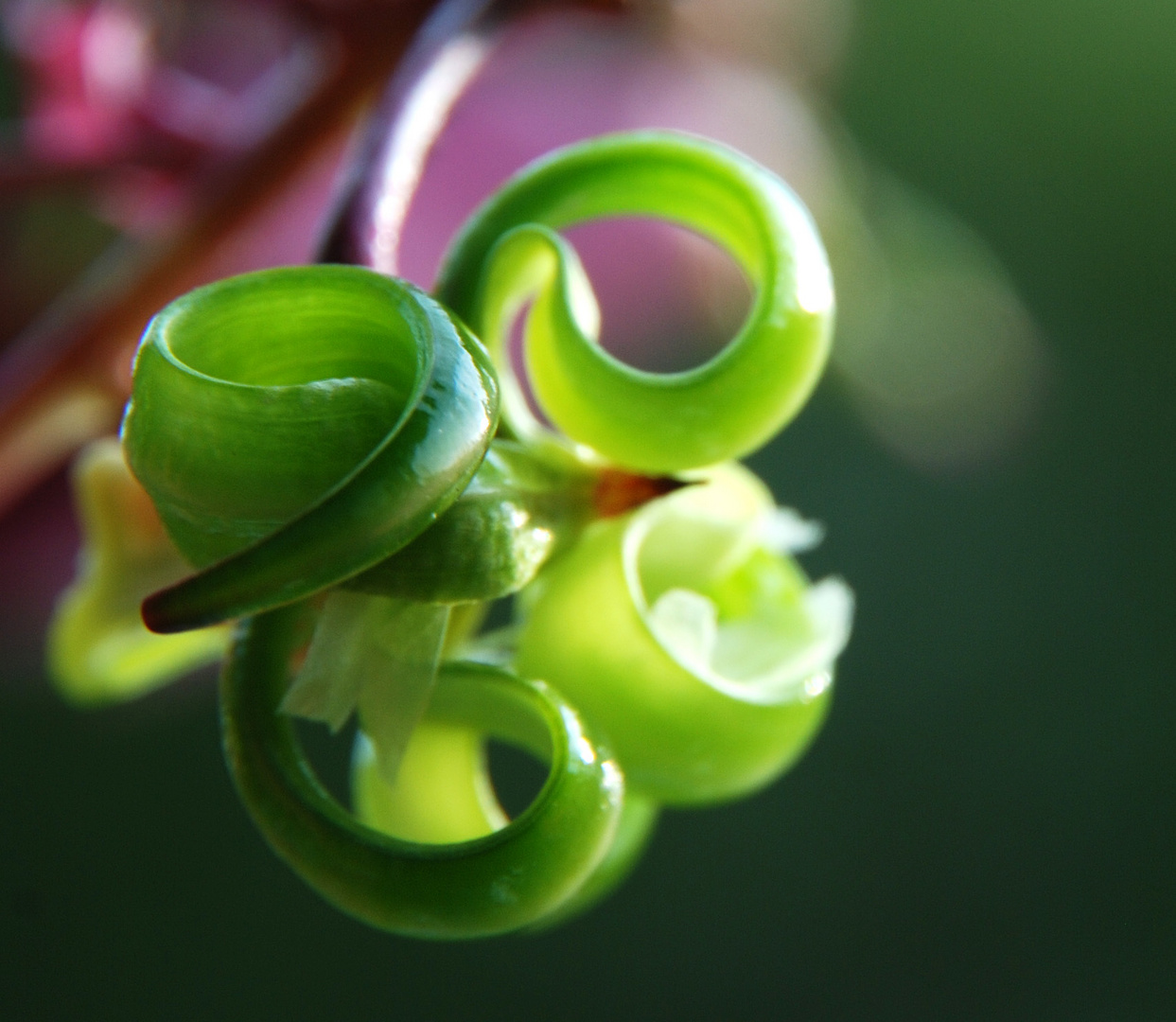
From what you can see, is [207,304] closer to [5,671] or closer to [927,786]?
[5,671]

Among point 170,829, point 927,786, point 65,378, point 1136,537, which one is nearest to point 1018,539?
point 1136,537

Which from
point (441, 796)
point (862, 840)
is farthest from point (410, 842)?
point (862, 840)

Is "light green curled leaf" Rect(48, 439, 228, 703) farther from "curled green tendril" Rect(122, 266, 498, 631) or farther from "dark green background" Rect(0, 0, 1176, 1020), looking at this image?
"dark green background" Rect(0, 0, 1176, 1020)

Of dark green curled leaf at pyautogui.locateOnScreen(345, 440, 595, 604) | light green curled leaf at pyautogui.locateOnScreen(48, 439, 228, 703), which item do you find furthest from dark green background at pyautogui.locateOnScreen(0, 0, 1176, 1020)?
dark green curled leaf at pyautogui.locateOnScreen(345, 440, 595, 604)

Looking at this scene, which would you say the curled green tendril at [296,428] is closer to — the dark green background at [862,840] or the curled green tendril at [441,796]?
the curled green tendril at [441,796]

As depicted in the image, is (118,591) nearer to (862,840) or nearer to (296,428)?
(296,428)
